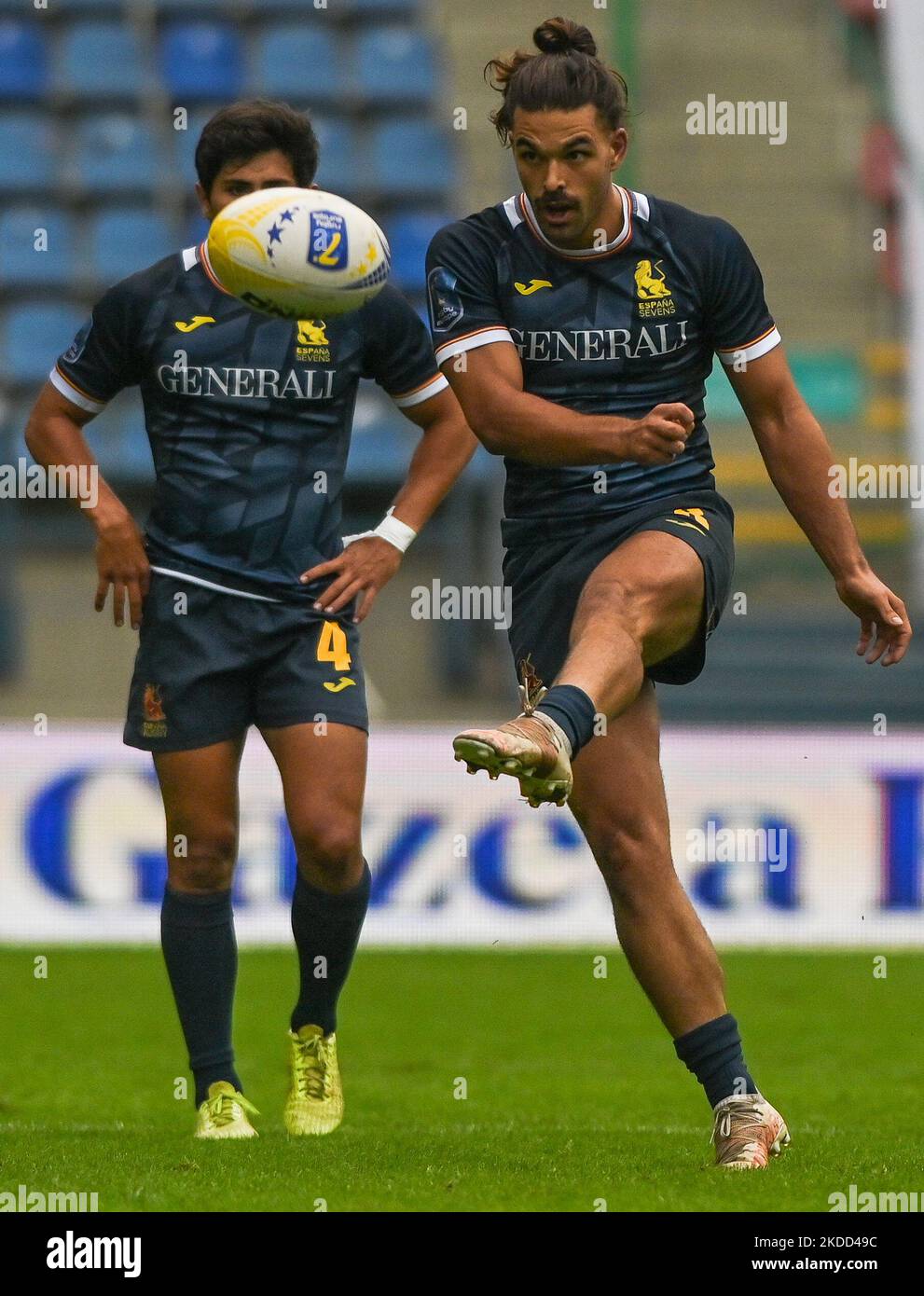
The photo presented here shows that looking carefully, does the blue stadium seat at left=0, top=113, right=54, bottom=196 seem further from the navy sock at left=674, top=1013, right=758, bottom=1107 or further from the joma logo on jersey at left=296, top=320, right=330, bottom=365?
the navy sock at left=674, top=1013, right=758, bottom=1107

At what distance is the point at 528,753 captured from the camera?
3.65m

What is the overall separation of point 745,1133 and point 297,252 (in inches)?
81.9

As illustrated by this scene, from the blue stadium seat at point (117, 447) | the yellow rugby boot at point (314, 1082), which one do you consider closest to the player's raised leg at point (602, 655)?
the yellow rugby boot at point (314, 1082)

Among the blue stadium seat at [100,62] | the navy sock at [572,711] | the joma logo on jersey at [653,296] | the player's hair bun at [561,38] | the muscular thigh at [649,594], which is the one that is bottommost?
the navy sock at [572,711]

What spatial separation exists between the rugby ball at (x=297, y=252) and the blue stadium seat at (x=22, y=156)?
11881 mm

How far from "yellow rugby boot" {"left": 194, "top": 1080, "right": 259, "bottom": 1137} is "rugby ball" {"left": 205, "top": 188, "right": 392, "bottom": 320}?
1856 millimetres

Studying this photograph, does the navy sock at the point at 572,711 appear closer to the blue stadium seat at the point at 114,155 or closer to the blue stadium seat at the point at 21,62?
the blue stadium seat at the point at 114,155

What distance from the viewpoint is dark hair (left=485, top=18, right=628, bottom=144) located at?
419 centimetres

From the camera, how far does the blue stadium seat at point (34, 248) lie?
15273mm

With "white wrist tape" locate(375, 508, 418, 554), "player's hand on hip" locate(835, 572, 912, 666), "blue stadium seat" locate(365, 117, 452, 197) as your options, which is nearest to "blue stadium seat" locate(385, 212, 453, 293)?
"blue stadium seat" locate(365, 117, 452, 197)

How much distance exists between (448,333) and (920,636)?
780 cm

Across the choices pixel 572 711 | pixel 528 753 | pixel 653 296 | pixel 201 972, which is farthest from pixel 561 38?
pixel 201 972

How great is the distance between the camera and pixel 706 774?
10062mm

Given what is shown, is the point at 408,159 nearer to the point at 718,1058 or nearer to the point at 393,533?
the point at 393,533
